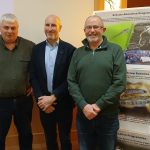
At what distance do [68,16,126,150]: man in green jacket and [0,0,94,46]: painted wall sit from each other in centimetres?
103

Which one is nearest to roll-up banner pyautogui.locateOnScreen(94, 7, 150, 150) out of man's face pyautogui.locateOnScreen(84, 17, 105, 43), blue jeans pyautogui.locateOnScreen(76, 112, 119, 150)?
blue jeans pyautogui.locateOnScreen(76, 112, 119, 150)

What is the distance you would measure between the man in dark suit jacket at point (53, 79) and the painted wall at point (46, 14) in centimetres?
65

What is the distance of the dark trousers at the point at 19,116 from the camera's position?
8.44 ft

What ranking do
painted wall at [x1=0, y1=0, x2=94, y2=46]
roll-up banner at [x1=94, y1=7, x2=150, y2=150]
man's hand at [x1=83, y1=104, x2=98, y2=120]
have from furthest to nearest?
1. painted wall at [x1=0, y1=0, x2=94, y2=46]
2. roll-up banner at [x1=94, y1=7, x2=150, y2=150]
3. man's hand at [x1=83, y1=104, x2=98, y2=120]

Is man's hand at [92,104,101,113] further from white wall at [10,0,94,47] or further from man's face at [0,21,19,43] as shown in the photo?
white wall at [10,0,94,47]

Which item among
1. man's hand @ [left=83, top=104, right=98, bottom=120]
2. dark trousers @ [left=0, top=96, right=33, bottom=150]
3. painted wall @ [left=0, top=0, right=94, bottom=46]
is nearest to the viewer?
man's hand @ [left=83, top=104, right=98, bottom=120]

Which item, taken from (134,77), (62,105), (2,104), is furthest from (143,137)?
(2,104)

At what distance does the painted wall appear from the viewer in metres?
3.16

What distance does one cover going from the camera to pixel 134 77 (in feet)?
8.10

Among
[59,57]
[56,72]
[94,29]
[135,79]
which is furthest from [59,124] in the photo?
[94,29]

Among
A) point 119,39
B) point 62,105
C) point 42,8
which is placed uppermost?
point 42,8

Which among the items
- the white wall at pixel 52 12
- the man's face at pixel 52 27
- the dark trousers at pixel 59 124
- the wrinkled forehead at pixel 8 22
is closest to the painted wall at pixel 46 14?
the white wall at pixel 52 12

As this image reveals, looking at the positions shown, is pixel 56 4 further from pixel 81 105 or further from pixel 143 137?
pixel 143 137

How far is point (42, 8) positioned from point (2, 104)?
1.18 metres
